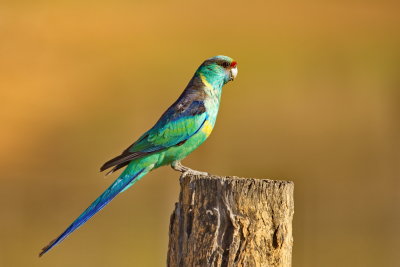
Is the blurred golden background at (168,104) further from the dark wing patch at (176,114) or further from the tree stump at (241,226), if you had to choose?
the tree stump at (241,226)

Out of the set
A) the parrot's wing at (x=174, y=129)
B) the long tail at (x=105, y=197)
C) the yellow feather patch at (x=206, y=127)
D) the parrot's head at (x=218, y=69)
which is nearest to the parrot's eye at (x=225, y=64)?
the parrot's head at (x=218, y=69)

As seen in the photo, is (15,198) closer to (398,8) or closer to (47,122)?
(47,122)

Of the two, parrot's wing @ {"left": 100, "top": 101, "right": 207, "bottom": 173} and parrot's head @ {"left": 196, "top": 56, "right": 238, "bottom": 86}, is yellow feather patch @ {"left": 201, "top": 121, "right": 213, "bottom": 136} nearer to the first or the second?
parrot's wing @ {"left": 100, "top": 101, "right": 207, "bottom": 173}

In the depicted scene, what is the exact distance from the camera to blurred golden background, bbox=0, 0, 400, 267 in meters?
12.0

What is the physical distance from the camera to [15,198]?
14.1 metres

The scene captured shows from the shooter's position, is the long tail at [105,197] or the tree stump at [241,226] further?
the long tail at [105,197]

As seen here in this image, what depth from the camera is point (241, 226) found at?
14.5ft

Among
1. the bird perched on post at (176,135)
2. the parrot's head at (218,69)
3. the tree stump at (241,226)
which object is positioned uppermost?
the parrot's head at (218,69)

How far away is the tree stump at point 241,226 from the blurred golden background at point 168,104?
567 cm

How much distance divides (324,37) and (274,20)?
2.04 m

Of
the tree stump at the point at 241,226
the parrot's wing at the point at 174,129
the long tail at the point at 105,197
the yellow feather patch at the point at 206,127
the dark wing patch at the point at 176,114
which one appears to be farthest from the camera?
the yellow feather patch at the point at 206,127

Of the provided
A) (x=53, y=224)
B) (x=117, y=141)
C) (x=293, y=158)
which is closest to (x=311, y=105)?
(x=293, y=158)

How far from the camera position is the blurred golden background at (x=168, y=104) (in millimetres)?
11977

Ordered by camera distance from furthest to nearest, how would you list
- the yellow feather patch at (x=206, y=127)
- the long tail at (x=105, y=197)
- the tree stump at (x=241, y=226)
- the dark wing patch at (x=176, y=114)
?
the yellow feather patch at (x=206, y=127) < the dark wing patch at (x=176, y=114) < the long tail at (x=105, y=197) < the tree stump at (x=241, y=226)
